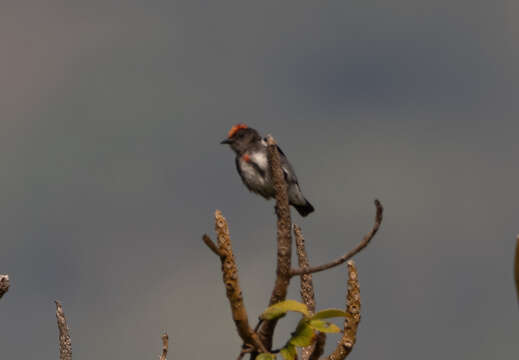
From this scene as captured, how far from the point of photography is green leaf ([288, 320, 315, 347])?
519 cm

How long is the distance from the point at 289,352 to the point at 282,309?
36 cm

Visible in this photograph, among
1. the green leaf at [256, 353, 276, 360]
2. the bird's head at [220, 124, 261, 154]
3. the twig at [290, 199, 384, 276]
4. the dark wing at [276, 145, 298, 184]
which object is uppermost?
the bird's head at [220, 124, 261, 154]

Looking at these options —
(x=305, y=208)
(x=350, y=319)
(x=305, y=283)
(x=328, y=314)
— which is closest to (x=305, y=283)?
(x=305, y=283)


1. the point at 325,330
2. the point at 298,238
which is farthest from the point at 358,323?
the point at 298,238

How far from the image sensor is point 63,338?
6.91 metres

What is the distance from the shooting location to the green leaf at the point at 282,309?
502cm

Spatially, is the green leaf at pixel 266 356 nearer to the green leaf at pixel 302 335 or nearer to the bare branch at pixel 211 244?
the green leaf at pixel 302 335

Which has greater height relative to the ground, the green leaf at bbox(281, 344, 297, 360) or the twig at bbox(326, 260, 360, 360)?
the twig at bbox(326, 260, 360, 360)

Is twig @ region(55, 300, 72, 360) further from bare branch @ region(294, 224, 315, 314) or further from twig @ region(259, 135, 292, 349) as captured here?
bare branch @ region(294, 224, 315, 314)

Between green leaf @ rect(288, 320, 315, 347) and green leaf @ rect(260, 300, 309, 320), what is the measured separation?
0.46 feet

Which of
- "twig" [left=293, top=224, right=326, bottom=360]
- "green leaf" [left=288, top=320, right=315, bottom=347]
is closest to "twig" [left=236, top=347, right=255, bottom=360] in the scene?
"green leaf" [left=288, top=320, right=315, bottom=347]

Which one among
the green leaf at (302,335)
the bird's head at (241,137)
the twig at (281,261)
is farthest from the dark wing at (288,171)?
the green leaf at (302,335)

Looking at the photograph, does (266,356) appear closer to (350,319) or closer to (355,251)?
(355,251)

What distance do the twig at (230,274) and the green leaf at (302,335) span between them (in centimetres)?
30
